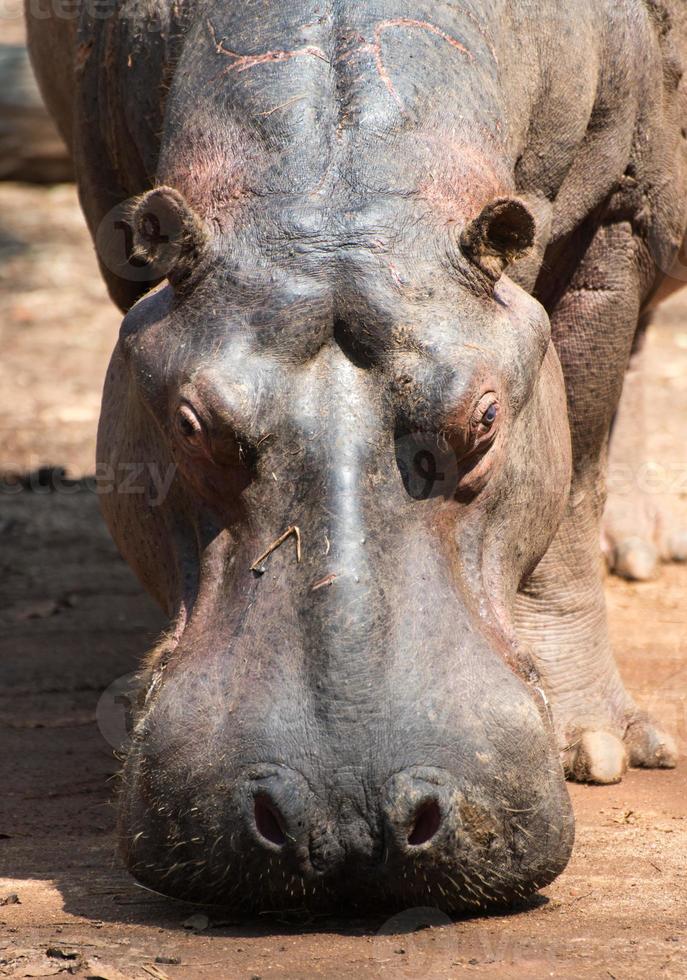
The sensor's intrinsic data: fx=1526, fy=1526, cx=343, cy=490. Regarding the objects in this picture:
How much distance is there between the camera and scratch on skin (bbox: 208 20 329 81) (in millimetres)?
3439

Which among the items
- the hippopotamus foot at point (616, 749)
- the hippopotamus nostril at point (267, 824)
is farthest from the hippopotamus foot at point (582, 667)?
the hippopotamus nostril at point (267, 824)

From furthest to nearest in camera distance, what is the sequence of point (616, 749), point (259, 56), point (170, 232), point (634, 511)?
point (634, 511)
point (616, 749)
point (259, 56)
point (170, 232)

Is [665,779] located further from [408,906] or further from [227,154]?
[227,154]

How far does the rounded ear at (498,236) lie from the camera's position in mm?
3180

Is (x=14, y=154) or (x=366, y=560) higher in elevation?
(x=366, y=560)

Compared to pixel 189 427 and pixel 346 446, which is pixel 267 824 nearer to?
pixel 346 446

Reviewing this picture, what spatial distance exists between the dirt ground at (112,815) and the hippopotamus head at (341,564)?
100 millimetres

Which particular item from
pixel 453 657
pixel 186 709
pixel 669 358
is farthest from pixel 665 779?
pixel 669 358

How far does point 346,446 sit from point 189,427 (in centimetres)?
36

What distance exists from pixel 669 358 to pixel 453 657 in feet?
23.7

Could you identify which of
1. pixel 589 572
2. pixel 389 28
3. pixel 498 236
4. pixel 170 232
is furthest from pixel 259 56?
pixel 589 572

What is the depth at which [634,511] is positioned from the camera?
659cm

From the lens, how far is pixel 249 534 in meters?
3.03

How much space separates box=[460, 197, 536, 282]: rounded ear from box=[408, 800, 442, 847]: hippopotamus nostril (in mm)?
1159
